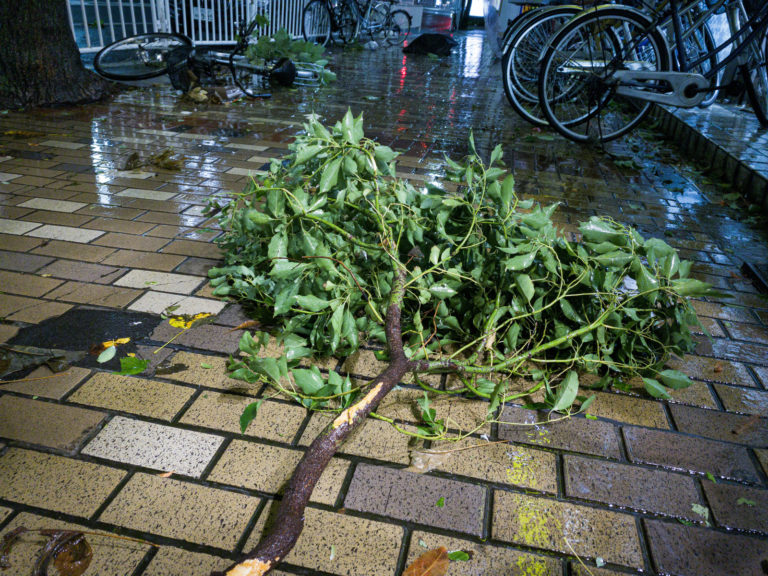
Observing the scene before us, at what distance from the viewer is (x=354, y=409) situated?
1.61 m

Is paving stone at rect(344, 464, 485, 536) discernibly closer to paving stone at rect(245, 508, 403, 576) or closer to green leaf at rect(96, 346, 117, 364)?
paving stone at rect(245, 508, 403, 576)

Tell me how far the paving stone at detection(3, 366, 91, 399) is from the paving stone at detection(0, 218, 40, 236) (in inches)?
53.6

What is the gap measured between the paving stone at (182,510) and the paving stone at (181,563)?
0.03 m

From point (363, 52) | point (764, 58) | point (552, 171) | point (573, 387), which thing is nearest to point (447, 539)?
point (573, 387)

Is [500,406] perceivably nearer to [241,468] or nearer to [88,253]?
[241,468]

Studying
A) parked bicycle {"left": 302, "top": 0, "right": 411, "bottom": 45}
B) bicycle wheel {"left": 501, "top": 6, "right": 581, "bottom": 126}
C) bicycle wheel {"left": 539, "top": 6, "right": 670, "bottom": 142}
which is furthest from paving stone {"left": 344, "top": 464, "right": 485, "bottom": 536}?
Result: parked bicycle {"left": 302, "top": 0, "right": 411, "bottom": 45}

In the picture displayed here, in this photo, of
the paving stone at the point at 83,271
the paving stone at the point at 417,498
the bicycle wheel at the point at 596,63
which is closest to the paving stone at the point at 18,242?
the paving stone at the point at 83,271

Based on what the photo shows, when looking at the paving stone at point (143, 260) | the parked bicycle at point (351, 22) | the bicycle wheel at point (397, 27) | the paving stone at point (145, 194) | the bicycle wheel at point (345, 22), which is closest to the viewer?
the paving stone at point (143, 260)

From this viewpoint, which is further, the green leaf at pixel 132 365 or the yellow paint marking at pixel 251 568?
the green leaf at pixel 132 365

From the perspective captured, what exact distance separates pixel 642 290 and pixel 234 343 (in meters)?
1.48

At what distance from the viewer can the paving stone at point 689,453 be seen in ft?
5.57

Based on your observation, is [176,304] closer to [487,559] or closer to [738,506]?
[487,559]

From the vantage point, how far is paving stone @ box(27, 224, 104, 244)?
2902 millimetres

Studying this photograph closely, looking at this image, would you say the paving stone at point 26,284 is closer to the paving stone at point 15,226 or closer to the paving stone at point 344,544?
the paving stone at point 15,226
